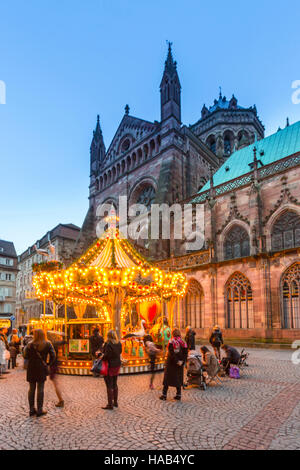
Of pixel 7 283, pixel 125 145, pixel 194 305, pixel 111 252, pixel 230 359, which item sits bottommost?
pixel 230 359

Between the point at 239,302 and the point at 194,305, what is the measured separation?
3.73 meters

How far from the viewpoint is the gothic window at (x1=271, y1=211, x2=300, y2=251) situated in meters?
19.3

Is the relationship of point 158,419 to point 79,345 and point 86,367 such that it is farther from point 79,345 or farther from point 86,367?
point 79,345

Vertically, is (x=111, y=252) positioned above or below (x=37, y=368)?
above

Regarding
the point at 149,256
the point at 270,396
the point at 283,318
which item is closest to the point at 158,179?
the point at 149,256

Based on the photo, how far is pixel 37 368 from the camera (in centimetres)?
581

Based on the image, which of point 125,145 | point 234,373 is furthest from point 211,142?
point 234,373

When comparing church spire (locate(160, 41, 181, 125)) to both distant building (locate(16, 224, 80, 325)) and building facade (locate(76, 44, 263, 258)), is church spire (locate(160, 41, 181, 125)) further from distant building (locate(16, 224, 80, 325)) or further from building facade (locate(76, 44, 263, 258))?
distant building (locate(16, 224, 80, 325))

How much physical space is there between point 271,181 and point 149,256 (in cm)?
1146

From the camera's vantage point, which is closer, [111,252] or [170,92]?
[111,252]

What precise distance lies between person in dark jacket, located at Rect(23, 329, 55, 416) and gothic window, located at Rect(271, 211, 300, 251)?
1736 cm

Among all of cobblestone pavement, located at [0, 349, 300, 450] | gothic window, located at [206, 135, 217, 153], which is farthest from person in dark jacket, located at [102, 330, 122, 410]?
gothic window, located at [206, 135, 217, 153]

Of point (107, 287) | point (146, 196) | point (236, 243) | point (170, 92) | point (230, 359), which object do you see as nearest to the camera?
point (230, 359)
